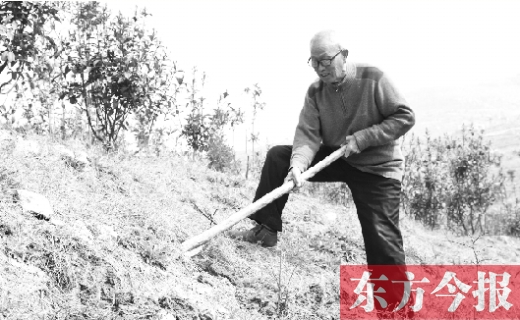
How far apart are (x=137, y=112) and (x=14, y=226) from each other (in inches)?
126

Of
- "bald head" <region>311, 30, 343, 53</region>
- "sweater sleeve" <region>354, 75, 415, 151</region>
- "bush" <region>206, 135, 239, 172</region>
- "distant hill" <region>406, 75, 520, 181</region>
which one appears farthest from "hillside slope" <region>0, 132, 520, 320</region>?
"distant hill" <region>406, 75, 520, 181</region>

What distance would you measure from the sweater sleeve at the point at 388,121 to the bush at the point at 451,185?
588 centimetres

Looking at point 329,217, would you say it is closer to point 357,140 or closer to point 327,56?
point 357,140

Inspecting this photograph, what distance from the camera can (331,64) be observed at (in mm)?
2986

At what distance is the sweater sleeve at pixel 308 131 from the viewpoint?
3299mm

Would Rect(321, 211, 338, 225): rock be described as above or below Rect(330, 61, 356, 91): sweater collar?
below

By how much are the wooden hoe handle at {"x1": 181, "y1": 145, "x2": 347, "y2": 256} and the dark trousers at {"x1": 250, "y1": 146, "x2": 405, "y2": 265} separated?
189mm

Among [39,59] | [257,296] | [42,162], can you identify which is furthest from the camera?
[39,59]

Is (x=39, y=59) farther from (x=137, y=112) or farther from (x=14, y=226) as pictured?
(x=14, y=226)

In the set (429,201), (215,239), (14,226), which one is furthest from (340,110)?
(429,201)

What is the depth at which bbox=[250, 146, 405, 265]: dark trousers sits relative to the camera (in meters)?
2.96

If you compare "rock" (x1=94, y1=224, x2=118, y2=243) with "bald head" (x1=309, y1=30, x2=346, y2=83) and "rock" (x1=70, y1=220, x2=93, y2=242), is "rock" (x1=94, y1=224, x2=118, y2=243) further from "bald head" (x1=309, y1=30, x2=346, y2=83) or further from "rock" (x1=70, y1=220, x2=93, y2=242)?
"bald head" (x1=309, y1=30, x2=346, y2=83)

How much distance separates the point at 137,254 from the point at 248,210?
689mm

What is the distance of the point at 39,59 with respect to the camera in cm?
505
